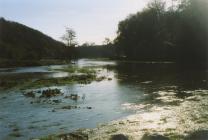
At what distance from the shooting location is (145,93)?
1620 inches

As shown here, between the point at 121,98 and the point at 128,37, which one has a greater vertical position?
the point at 128,37

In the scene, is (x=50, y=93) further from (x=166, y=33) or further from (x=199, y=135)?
(x=166, y=33)

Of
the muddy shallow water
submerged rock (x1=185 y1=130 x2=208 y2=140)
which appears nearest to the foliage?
the muddy shallow water

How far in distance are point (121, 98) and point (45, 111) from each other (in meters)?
9.78

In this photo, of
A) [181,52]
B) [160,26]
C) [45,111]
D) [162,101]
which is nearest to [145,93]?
[162,101]

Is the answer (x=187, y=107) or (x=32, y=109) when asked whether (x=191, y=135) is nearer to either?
(x=187, y=107)

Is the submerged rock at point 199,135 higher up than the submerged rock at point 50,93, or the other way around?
the submerged rock at point 199,135

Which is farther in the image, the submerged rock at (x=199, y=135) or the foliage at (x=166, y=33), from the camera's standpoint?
the foliage at (x=166, y=33)

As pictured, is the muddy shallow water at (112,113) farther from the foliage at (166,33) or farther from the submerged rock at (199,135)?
the foliage at (166,33)

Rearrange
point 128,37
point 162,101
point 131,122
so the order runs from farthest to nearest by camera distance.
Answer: point 128,37 < point 162,101 < point 131,122

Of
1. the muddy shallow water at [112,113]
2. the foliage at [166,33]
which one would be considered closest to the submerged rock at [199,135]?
the muddy shallow water at [112,113]

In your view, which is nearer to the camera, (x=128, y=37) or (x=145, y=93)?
(x=145, y=93)

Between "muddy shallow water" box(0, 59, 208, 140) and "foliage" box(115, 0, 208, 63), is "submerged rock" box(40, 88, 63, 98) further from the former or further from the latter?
"foliage" box(115, 0, 208, 63)

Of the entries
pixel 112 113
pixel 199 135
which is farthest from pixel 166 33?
pixel 199 135
